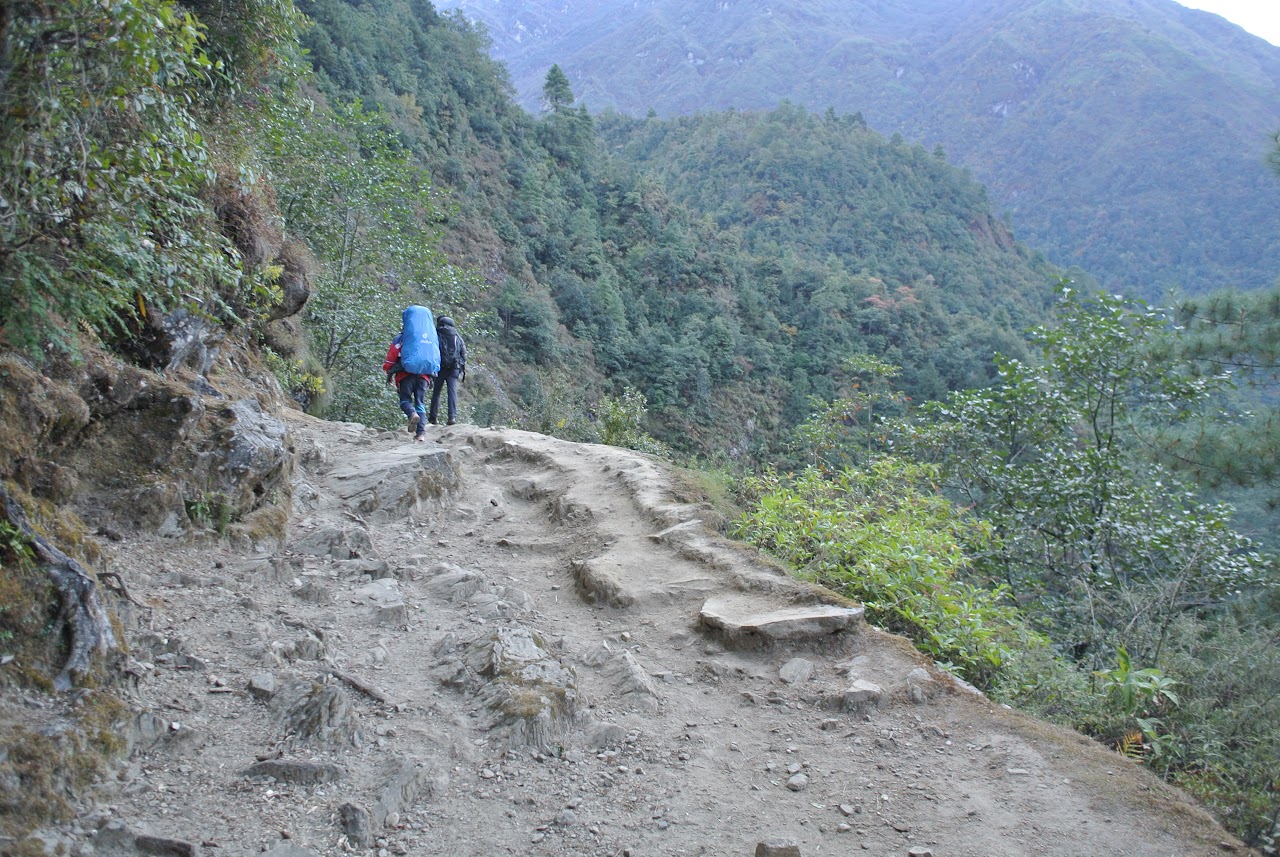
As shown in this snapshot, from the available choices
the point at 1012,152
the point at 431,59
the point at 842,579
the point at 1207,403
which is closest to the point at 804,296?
the point at 431,59

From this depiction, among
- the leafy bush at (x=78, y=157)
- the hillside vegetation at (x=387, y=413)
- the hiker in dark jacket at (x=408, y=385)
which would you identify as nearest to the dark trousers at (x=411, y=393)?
the hiker in dark jacket at (x=408, y=385)

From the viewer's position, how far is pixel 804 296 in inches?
1954

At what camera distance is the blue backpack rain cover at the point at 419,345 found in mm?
7684

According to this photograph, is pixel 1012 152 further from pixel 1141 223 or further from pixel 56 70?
pixel 56 70

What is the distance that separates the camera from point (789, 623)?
3869 mm

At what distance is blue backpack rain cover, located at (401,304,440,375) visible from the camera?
768 cm

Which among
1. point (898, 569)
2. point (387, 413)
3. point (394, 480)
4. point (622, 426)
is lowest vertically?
point (387, 413)

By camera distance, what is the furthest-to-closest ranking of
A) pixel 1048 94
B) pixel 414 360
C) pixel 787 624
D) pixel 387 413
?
1. pixel 1048 94
2. pixel 387 413
3. pixel 414 360
4. pixel 787 624

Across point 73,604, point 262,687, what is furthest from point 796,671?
point 73,604

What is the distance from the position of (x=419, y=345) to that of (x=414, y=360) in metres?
0.16

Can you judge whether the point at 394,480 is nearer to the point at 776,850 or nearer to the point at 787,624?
the point at 787,624

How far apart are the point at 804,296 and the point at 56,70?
49320mm

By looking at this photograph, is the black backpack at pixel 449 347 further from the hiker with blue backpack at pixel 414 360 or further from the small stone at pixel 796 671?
the small stone at pixel 796 671

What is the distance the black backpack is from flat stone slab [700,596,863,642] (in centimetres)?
539
